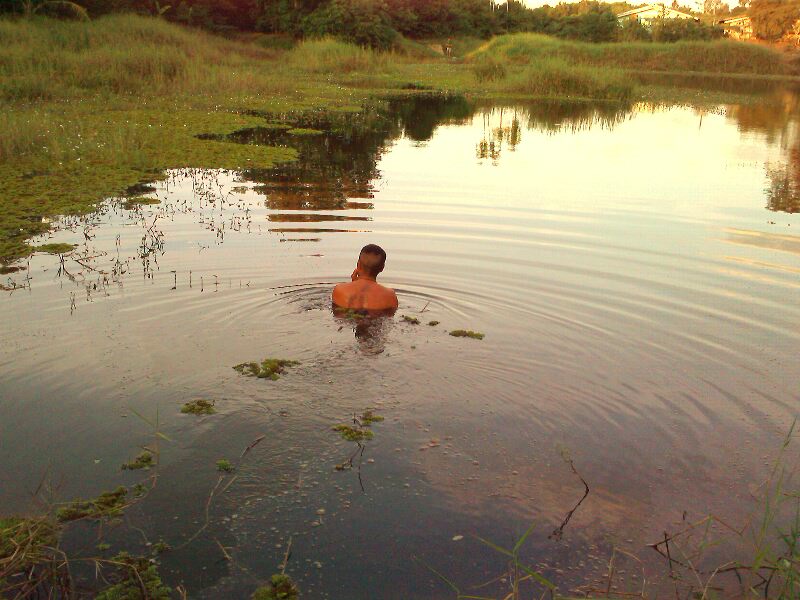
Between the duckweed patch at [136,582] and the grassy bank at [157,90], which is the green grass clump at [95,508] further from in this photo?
the grassy bank at [157,90]

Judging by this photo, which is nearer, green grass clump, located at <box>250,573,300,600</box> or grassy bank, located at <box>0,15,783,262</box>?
green grass clump, located at <box>250,573,300,600</box>

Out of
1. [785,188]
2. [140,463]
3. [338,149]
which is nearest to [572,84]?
[338,149]

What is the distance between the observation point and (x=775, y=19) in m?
80.3

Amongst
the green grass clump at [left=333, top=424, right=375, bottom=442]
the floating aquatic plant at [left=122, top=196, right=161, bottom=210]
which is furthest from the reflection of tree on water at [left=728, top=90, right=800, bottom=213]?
the green grass clump at [left=333, top=424, right=375, bottom=442]

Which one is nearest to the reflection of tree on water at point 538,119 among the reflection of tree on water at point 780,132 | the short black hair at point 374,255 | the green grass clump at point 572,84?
the green grass clump at point 572,84

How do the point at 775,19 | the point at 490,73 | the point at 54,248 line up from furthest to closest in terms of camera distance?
the point at 775,19, the point at 490,73, the point at 54,248

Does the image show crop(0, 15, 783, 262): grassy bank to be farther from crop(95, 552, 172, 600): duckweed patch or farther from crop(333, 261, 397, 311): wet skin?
crop(95, 552, 172, 600): duckweed patch

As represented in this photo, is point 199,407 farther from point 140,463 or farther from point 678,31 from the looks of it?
point 678,31

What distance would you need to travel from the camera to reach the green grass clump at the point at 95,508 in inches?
181

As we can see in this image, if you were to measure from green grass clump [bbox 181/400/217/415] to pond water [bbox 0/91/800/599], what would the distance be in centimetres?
8

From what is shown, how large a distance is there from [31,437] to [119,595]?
2028 millimetres

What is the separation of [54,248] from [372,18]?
Answer: 4887cm

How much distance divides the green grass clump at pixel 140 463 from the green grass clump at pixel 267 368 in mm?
1520

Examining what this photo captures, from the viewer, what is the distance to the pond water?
464 centimetres
